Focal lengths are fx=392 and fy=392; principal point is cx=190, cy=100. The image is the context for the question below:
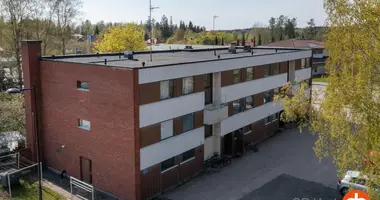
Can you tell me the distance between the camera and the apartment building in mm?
20734

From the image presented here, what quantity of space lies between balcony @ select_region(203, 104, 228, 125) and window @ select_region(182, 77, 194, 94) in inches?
86.0

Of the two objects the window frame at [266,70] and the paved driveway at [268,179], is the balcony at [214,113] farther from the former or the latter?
the window frame at [266,70]

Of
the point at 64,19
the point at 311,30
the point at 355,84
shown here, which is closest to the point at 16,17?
the point at 64,19

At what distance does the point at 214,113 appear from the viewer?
83.4 feet

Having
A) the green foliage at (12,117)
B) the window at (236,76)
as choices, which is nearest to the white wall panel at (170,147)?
the window at (236,76)

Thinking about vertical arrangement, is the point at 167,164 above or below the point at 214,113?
below

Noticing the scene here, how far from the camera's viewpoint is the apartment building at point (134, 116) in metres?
20.7

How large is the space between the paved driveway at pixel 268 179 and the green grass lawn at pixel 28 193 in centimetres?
634

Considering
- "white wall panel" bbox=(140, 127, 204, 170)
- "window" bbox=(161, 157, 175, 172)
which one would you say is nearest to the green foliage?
"window" bbox=(161, 157, 175, 172)

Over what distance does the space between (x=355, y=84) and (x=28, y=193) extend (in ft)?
61.8

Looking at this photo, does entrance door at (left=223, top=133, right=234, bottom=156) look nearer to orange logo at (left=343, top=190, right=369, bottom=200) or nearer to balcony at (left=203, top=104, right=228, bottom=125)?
balcony at (left=203, top=104, right=228, bottom=125)

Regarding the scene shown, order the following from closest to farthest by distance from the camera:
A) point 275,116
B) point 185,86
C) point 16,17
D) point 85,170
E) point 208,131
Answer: point 185,86, point 85,170, point 208,131, point 275,116, point 16,17

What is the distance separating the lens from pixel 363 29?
37.2ft

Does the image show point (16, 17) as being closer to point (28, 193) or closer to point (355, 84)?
point (28, 193)
